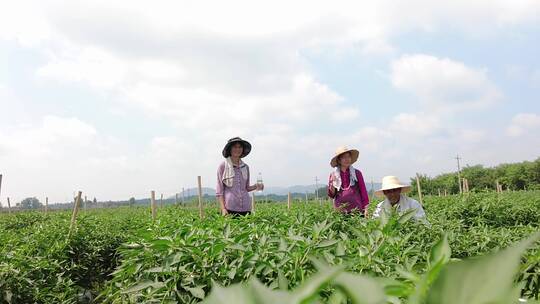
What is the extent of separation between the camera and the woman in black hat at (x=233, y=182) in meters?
5.66

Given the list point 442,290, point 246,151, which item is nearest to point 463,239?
point 442,290

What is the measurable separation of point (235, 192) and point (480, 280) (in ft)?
17.5

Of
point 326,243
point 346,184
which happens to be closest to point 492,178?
point 346,184

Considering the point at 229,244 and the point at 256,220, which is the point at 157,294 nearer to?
the point at 229,244

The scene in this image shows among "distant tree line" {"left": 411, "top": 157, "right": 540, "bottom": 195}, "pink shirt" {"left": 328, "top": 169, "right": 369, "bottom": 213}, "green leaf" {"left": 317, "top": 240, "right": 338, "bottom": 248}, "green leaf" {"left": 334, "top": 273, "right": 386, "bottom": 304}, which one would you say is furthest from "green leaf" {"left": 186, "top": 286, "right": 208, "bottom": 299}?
"distant tree line" {"left": 411, "top": 157, "right": 540, "bottom": 195}

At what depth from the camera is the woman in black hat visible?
5.66m

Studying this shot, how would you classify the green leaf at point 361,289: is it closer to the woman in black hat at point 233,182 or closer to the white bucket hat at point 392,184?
the white bucket hat at point 392,184

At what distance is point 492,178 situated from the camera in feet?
172

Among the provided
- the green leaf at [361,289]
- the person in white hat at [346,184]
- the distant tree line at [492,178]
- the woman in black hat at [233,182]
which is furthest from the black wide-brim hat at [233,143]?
the distant tree line at [492,178]

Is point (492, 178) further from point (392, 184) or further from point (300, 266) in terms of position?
point (300, 266)

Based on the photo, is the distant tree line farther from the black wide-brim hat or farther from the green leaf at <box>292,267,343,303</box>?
the green leaf at <box>292,267,343,303</box>

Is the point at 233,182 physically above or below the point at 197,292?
above

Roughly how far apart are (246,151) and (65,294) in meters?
2.83

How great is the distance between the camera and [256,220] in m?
3.64
